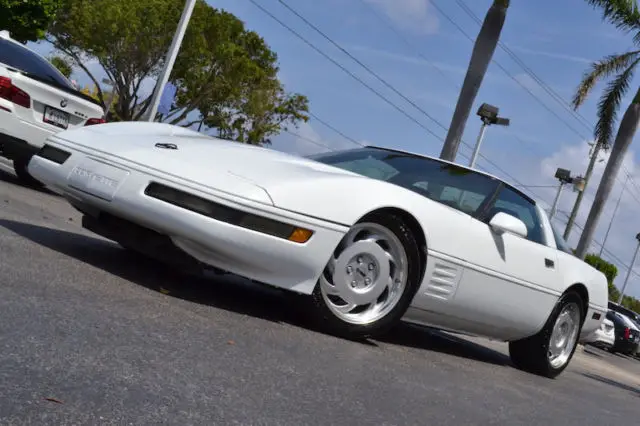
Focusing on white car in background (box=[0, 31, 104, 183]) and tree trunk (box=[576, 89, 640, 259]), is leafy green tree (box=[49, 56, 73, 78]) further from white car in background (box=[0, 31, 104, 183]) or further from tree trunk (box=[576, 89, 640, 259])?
white car in background (box=[0, 31, 104, 183])

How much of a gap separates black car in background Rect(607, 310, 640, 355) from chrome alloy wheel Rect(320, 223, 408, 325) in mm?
21640

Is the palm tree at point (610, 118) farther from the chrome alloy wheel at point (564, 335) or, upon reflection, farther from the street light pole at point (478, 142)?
the chrome alloy wheel at point (564, 335)

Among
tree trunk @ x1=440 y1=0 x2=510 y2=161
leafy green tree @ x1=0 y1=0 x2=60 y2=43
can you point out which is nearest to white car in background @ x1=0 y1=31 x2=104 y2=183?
tree trunk @ x1=440 y1=0 x2=510 y2=161

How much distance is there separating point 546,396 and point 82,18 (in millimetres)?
35239

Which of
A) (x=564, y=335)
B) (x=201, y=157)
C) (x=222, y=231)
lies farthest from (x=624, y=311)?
(x=222, y=231)

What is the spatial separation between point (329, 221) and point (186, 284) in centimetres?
112

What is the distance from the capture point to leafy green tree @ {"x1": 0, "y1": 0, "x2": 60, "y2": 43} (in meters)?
34.2

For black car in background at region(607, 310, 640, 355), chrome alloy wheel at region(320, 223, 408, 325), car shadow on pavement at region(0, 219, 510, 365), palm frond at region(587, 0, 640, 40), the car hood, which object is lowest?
black car in background at region(607, 310, 640, 355)

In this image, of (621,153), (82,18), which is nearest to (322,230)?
(621,153)

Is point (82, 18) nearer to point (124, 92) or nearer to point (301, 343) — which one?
point (124, 92)

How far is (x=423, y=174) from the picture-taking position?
222 inches

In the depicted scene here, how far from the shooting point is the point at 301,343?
14.3 ft

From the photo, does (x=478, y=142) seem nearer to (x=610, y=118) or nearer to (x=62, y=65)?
(x=610, y=118)

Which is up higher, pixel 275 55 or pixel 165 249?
pixel 275 55
